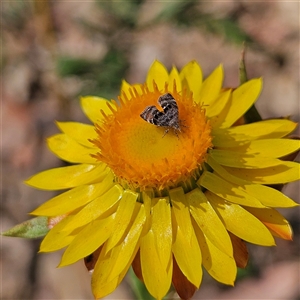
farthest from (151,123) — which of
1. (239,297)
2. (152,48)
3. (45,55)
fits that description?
(45,55)

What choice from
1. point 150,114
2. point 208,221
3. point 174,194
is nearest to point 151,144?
point 150,114

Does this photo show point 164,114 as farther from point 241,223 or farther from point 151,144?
point 241,223

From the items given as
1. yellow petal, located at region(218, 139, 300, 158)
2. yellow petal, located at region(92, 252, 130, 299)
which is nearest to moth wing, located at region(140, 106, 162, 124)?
yellow petal, located at region(218, 139, 300, 158)

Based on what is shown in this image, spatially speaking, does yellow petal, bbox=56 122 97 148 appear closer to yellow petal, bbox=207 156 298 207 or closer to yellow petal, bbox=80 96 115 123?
yellow petal, bbox=80 96 115 123

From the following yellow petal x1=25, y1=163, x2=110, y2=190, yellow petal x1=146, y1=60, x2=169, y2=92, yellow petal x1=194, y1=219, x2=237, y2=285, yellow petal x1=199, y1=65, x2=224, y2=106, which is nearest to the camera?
yellow petal x1=194, y1=219, x2=237, y2=285

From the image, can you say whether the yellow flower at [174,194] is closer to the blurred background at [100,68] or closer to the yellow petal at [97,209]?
the yellow petal at [97,209]

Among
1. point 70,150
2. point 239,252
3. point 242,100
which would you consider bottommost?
point 239,252
